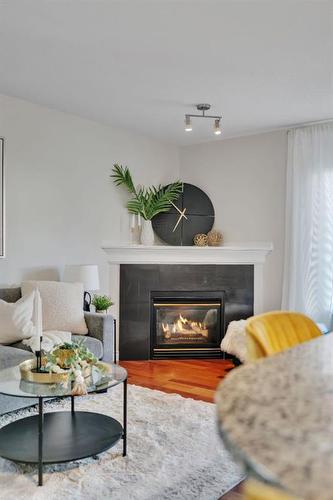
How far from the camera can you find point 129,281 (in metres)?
5.00

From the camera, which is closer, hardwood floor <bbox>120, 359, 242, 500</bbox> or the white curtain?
hardwood floor <bbox>120, 359, 242, 500</bbox>

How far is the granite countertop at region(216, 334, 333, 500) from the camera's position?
435mm

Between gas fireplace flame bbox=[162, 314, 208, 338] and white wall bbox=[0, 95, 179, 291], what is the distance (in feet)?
2.94

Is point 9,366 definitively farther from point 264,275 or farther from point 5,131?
point 264,275

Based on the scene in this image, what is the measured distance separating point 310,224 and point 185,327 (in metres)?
1.77

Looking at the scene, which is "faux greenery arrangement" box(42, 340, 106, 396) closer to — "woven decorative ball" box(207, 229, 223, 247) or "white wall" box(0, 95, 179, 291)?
"white wall" box(0, 95, 179, 291)

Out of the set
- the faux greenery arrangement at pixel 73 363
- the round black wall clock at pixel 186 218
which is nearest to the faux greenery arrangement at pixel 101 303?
the round black wall clock at pixel 186 218

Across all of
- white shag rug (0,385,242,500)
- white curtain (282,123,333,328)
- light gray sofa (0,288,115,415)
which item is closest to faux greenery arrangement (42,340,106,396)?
white shag rug (0,385,242,500)

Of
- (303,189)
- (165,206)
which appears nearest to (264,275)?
(303,189)

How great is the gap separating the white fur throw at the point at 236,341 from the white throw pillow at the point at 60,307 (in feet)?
4.95

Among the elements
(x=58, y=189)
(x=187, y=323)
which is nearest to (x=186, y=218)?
(x=187, y=323)

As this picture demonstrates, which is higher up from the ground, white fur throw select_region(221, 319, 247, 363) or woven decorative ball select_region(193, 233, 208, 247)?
woven decorative ball select_region(193, 233, 208, 247)

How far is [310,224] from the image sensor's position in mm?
4754

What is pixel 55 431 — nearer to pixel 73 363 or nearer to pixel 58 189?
pixel 73 363
